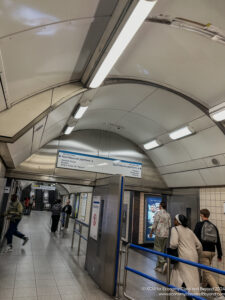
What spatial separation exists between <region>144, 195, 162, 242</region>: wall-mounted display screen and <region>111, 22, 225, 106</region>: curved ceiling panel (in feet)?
17.3

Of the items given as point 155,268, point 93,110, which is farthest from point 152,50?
point 155,268

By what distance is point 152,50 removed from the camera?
317 centimetres

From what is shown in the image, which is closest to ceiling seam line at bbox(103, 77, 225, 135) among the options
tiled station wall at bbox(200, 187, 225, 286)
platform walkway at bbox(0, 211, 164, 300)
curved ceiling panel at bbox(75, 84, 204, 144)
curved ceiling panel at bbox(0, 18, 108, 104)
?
curved ceiling panel at bbox(75, 84, 204, 144)

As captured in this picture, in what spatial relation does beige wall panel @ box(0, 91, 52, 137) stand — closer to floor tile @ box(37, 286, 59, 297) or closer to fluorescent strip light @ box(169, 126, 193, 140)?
floor tile @ box(37, 286, 59, 297)

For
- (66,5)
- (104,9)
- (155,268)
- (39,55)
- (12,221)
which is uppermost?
(104,9)

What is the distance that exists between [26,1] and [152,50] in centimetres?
206

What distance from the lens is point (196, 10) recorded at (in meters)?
2.43

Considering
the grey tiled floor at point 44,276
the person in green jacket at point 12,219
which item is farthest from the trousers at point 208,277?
the person in green jacket at point 12,219

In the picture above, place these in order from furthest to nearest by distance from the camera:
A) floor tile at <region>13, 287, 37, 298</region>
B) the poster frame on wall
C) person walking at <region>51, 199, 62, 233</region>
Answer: person walking at <region>51, 199, 62, 233</region> < the poster frame on wall < floor tile at <region>13, 287, 37, 298</region>

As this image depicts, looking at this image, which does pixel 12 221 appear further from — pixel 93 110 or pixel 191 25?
pixel 191 25

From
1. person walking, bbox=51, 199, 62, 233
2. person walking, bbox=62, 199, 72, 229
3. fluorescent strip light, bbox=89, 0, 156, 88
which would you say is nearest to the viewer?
fluorescent strip light, bbox=89, 0, 156, 88

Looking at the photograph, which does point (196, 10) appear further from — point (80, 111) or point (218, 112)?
point (80, 111)

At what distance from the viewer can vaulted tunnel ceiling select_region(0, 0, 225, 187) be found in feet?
6.49

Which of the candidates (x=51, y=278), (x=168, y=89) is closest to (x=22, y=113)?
(x=168, y=89)
